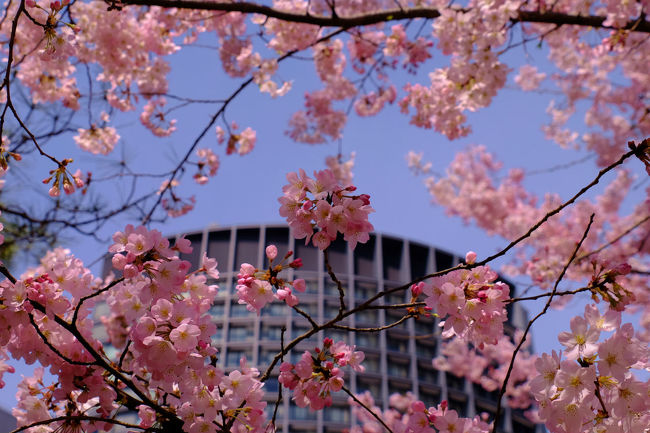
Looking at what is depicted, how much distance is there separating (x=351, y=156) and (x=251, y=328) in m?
37.0

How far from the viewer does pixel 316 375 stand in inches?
62.7

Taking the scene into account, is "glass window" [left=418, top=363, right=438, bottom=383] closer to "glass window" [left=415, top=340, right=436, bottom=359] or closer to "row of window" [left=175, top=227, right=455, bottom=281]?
"glass window" [left=415, top=340, right=436, bottom=359]

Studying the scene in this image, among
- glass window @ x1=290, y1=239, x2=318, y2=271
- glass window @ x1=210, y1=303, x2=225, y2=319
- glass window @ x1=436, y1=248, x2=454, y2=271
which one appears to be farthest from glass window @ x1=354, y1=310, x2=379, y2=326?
glass window @ x1=210, y1=303, x2=225, y2=319

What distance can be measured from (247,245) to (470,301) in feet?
148

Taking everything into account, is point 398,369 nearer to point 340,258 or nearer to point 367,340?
point 367,340

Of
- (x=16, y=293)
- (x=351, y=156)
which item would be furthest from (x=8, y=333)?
(x=351, y=156)

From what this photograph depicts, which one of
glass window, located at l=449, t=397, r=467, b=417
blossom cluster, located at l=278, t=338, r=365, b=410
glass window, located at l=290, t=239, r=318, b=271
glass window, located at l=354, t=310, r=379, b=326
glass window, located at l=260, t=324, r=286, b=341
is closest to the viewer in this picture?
blossom cluster, located at l=278, t=338, r=365, b=410

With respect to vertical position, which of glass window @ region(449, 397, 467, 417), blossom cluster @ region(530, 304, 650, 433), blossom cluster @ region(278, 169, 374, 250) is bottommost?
blossom cluster @ region(530, 304, 650, 433)

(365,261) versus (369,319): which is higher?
(365,261)

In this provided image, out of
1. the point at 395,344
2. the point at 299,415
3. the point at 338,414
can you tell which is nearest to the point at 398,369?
the point at 395,344

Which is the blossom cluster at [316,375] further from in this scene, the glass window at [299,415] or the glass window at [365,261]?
the glass window at [365,261]

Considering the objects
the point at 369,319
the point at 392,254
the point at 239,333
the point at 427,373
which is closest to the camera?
the point at 239,333

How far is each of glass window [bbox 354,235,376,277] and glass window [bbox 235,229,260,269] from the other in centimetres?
911

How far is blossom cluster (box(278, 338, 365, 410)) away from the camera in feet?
5.16
